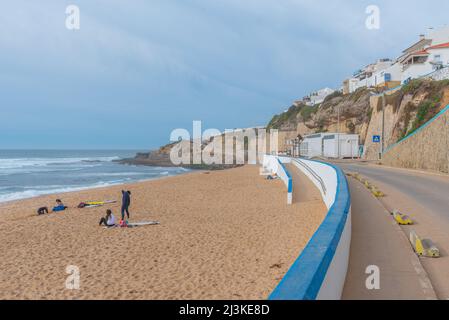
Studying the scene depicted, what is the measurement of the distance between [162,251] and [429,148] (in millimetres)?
19619

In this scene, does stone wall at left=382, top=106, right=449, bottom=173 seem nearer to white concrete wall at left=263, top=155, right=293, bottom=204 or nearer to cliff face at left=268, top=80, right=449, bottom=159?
cliff face at left=268, top=80, right=449, bottom=159

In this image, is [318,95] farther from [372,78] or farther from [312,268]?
[312,268]

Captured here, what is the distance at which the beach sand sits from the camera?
845 centimetres

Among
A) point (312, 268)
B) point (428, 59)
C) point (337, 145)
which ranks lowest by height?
point (312, 268)

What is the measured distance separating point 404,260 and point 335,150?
47.4 m

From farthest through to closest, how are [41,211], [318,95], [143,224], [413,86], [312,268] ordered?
[318,95] < [413,86] < [41,211] < [143,224] < [312,268]

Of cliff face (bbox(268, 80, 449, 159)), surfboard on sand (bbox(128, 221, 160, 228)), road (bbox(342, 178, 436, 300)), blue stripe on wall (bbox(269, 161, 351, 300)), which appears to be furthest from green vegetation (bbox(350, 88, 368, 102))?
blue stripe on wall (bbox(269, 161, 351, 300))

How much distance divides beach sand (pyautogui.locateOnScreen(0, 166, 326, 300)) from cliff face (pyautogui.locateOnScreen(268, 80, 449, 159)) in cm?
2318

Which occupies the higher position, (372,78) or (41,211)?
(372,78)

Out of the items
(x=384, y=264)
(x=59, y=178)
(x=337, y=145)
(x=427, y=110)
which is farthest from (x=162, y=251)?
(x=59, y=178)

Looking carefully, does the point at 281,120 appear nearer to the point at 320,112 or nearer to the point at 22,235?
the point at 320,112

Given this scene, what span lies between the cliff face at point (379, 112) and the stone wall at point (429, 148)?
7953 mm

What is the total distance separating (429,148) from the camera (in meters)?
24.0

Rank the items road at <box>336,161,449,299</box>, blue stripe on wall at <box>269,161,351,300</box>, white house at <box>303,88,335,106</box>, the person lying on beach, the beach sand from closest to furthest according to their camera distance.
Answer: blue stripe on wall at <box>269,161,351,300</box> < road at <box>336,161,449,299</box> < the beach sand < the person lying on beach < white house at <box>303,88,335,106</box>
